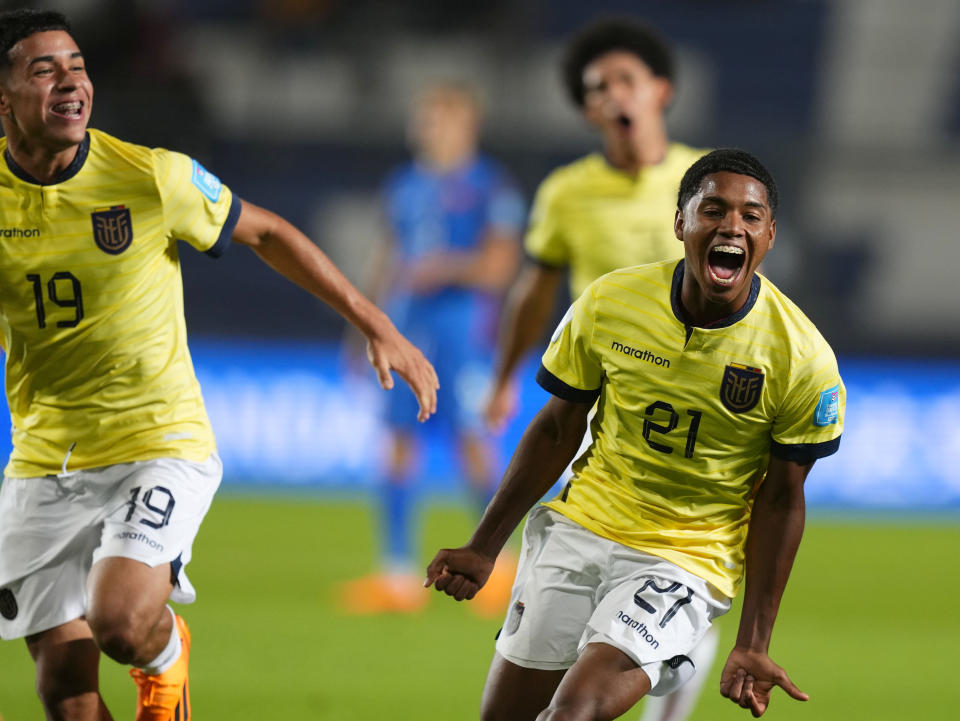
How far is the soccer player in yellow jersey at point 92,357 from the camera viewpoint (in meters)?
3.63

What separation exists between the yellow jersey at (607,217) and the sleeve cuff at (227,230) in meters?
1.50

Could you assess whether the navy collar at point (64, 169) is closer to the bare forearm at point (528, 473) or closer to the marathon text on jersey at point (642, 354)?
the bare forearm at point (528, 473)

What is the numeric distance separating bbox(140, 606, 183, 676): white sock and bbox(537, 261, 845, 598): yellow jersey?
43.8 inches

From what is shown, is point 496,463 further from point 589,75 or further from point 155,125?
point 155,125

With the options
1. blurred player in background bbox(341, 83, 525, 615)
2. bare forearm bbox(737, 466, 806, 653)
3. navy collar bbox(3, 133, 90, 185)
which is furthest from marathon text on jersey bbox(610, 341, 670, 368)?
blurred player in background bbox(341, 83, 525, 615)

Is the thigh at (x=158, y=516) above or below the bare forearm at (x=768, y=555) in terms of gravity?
below

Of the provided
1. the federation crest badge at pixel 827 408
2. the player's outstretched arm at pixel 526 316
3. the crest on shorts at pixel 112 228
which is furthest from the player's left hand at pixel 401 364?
the player's outstretched arm at pixel 526 316

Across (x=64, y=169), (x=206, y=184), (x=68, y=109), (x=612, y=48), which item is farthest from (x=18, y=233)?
(x=612, y=48)

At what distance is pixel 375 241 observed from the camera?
1327cm

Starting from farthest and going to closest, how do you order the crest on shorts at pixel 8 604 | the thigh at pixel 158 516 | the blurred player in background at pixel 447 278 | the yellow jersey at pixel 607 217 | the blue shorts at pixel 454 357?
the blue shorts at pixel 454 357
the blurred player in background at pixel 447 278
the yellow jersey at pixel 607 217
the crest on shorts at pixel 8 604
the thigh at pixel 158 516

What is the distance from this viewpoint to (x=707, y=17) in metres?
14.7

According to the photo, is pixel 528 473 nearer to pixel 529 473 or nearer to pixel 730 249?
pixel 529 473

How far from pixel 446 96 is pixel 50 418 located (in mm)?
4193

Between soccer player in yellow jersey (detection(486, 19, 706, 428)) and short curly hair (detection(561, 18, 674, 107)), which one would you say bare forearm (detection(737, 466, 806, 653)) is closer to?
soccer player in yellow jersey (detection(486, 19, 706, 428))
